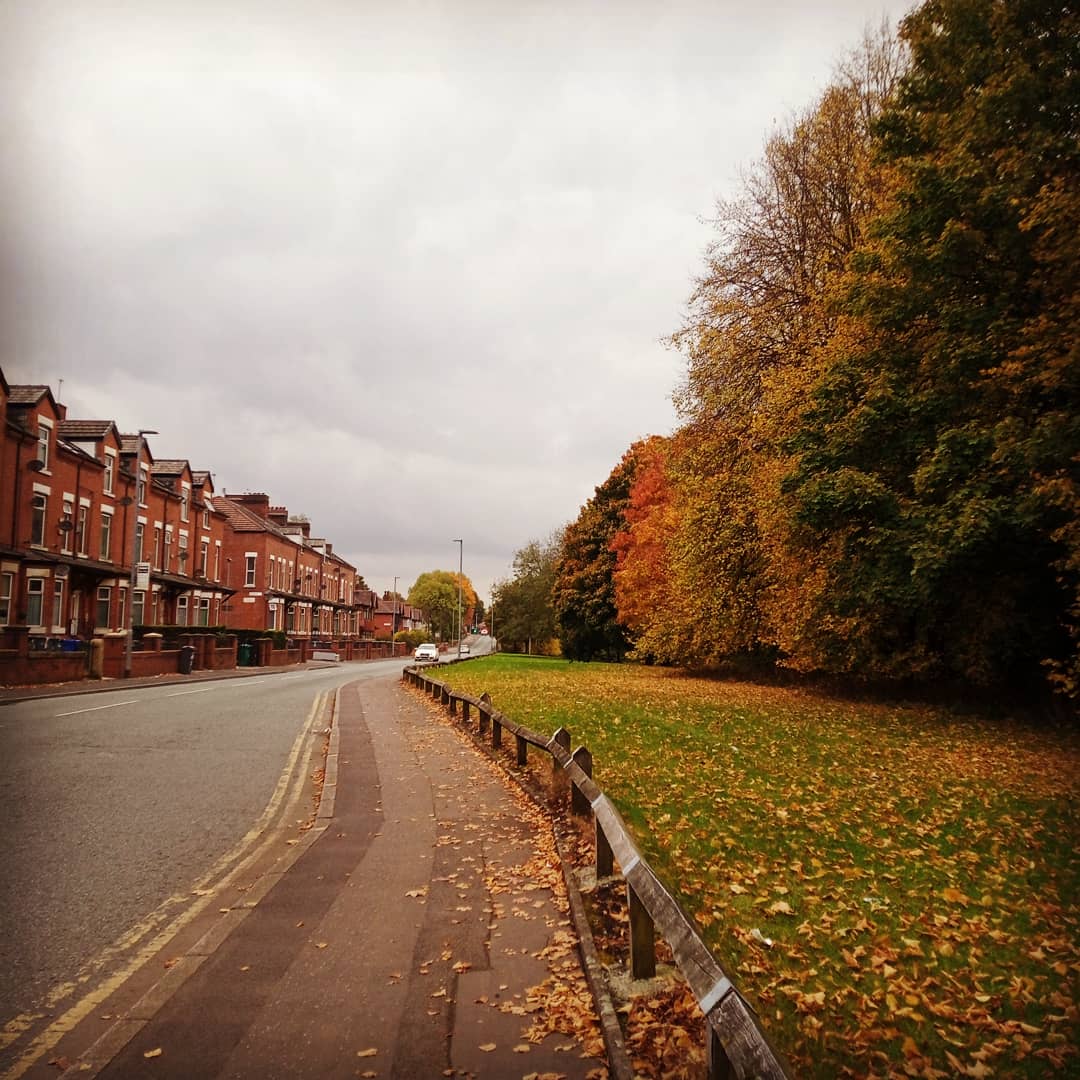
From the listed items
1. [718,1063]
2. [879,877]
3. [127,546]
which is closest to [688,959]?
[718,1063]

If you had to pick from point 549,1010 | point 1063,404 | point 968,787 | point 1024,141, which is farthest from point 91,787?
point 1024,141

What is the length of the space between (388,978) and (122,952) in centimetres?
192

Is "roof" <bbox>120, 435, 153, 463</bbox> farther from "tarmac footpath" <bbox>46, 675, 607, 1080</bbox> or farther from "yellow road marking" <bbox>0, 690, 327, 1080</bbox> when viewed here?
"tarmac footpath" <bbox>46, 675, 607, 1080</bbox>

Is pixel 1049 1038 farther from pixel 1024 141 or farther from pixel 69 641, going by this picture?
pixel 69 641

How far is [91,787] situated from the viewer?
10.3m

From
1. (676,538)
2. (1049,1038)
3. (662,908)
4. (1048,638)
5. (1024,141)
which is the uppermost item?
(1024,141)

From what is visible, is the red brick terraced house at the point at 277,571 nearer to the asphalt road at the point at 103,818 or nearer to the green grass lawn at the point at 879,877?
the asphalt road at the point at 103,818

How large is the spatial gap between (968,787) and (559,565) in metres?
47.5

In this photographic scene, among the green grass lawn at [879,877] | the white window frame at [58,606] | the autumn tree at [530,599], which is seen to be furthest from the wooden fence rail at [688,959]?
the autumn tree at [530,599]

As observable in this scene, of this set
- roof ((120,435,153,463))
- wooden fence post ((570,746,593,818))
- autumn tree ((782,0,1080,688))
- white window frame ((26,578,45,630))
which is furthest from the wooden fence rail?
roof ((120,435,153,463))

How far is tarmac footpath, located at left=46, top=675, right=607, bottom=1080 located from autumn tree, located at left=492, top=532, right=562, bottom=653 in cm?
7009

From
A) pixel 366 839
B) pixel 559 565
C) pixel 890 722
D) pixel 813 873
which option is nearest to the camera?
pixel 813 873

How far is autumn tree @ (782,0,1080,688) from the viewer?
1287 cm

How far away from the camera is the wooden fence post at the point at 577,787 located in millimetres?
7453
